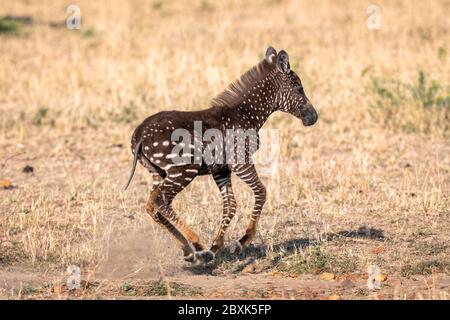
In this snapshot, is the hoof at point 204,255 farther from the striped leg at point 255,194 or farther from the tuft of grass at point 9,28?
the tuft of grass at point 9,28

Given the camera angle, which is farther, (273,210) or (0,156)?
(0,156)

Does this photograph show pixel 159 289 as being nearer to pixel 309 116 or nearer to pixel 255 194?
pixel 255 194

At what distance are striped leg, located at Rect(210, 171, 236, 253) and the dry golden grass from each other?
25cm

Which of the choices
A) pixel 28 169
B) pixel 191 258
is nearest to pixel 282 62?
pixel 191 258

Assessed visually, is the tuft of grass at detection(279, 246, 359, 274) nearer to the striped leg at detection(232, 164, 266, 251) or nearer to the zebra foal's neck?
the striped leg at detection(232, 164, 266, 251)

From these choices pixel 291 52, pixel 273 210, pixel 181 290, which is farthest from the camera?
pixel 291 52

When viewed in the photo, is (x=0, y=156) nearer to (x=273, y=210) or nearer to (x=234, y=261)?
(x=273, y=210)

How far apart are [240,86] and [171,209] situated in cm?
151

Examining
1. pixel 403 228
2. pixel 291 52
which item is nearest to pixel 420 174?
pixel 403 228

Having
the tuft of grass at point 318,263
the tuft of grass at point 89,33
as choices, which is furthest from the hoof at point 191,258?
the tuft of grass at point 89,33

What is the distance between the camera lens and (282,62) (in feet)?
30.7

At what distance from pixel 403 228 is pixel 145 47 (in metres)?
11.0

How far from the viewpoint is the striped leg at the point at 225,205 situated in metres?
8.80

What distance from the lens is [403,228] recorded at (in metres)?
9.79
